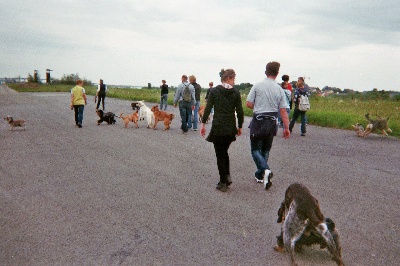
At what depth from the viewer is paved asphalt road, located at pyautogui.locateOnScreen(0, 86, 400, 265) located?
4340 millimetres

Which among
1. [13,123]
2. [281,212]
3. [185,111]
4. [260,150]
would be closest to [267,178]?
[260,150]

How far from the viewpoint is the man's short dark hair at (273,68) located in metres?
6.80

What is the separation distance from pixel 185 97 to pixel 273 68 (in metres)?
8.33

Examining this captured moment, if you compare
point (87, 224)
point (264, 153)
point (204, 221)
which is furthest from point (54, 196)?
point (264, 153)

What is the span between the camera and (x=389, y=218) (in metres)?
5.64

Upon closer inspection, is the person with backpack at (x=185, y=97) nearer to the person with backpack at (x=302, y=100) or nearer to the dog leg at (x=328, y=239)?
the person with backpack at (x=302, y=100)

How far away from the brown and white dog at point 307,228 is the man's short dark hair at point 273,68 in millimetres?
3074

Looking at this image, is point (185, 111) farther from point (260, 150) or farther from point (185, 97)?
point (260, 150)

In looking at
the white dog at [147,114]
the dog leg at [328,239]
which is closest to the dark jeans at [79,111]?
the white dog at [147,114]

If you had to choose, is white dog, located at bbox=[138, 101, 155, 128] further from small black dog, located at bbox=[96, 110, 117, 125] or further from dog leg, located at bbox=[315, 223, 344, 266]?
dog leg, located at bbox=[315, 223, 344, 266]

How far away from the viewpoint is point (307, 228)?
3.97 metres

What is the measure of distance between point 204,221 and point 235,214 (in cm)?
55

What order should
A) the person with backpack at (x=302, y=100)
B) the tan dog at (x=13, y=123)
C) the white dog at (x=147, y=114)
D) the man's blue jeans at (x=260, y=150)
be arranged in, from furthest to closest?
the white dog at (x=147, y=114) < the person with backpack at (x=302, y=100) < the tan dog at (x=13, y=123) < the man's blue jeans at (x=260, y=150)

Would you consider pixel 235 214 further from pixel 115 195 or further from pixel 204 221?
pixel 115 195
